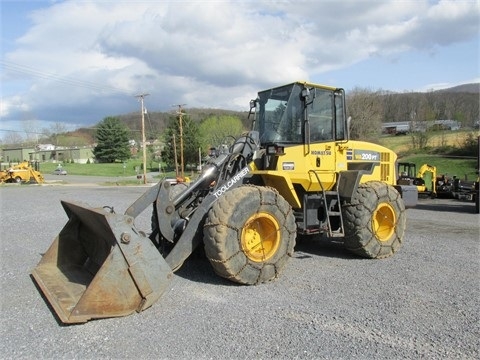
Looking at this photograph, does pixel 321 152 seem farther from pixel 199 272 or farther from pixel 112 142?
pixel 112 142

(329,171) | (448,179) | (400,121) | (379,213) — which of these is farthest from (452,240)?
(400,121)

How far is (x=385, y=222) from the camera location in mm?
7426

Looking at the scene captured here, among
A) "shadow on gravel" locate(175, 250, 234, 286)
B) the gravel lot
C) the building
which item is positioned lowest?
the gravel lot

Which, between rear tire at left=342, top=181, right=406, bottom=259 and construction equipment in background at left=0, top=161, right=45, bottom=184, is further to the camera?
construction equipment in background at left=0, top=161, right=45, bottom=184

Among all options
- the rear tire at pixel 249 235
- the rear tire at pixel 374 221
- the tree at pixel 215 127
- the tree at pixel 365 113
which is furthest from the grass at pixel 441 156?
→ the tree at pixel 215 127

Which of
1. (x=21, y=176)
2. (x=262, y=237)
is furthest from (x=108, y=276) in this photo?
(x=21, y=176)

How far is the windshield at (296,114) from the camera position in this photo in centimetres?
669

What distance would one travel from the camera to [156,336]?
4.09 metres

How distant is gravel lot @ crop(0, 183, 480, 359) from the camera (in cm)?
385

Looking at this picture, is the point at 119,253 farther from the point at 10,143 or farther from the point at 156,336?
the point at 10,143

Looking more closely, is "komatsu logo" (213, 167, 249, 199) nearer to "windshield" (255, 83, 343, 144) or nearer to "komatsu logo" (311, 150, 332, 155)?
"windshield" (255, 83, 343, 144)

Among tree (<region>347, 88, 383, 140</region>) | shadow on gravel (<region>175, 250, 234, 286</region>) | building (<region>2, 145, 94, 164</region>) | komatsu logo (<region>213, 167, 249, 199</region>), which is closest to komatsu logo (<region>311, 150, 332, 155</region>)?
komatsu logo (<region>213, 167, 249, 199</region>)

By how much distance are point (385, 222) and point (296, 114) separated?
2454 millimetres

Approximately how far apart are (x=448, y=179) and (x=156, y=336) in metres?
19.0
